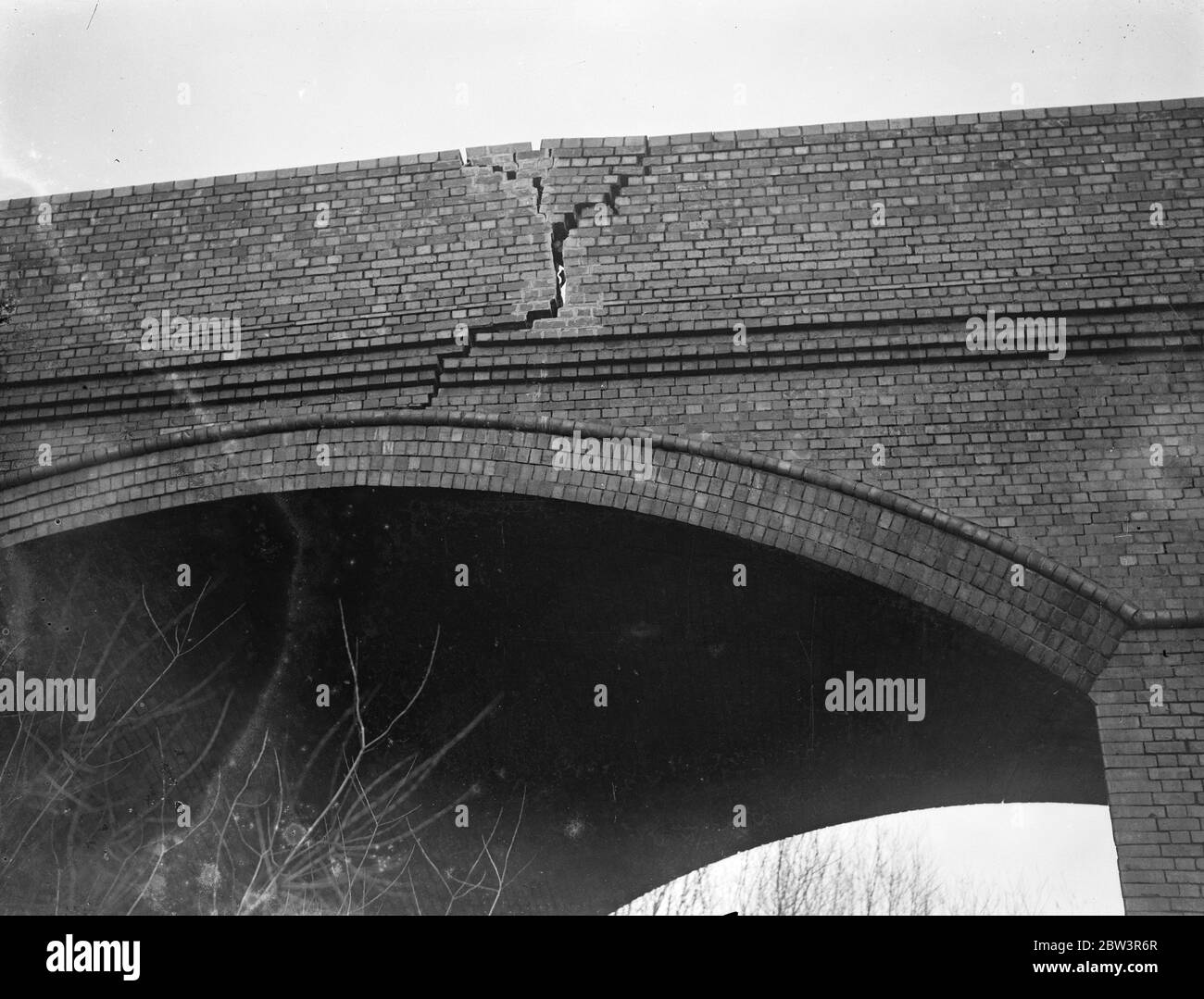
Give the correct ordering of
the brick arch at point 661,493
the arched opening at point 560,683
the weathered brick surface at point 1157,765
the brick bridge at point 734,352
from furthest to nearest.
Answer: the arched opening at point 560,683
the brick bridge at point 734,352
the brick arch at point 661,493
the weathered brick surface at point 1157,765

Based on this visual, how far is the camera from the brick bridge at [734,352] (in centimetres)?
602

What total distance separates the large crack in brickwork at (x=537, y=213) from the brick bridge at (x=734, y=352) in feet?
0.07

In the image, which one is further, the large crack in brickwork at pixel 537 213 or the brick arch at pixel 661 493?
the large crack in brickwork at pixel 537 213

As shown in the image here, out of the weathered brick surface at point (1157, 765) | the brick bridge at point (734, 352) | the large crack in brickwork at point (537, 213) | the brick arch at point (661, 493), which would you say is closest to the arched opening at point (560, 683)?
the brick arch at point (661, 493)

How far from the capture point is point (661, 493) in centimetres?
621

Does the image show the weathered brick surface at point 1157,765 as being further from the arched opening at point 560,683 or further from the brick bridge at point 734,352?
the arched opening at point 560,683

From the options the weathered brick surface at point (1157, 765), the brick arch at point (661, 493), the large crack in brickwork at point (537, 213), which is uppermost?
the large crack in brickwork at point (537, 213)

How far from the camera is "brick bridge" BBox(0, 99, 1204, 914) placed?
6.02 meters

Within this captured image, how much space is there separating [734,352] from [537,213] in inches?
55.8

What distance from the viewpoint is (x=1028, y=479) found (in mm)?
6109

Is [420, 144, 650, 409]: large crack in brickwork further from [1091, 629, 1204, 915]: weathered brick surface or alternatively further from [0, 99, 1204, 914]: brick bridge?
Answer: [1091, 629, 1204, 915]: weathered brick surface

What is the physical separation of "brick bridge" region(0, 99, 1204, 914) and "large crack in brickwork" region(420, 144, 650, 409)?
0.02 meters

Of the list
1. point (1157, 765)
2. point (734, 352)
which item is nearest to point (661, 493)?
point (734, 352)
